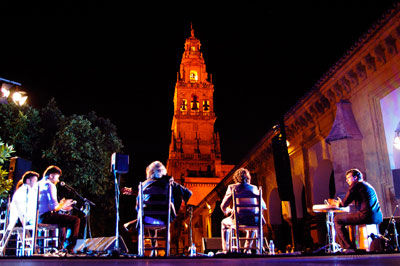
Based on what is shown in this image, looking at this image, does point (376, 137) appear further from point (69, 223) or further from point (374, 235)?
point (69, 223)

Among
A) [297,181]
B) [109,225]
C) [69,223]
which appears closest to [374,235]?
[69,223]

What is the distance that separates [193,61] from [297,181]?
173ft

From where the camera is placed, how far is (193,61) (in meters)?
64.9

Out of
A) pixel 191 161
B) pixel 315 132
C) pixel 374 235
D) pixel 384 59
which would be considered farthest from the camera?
pixel 191 161

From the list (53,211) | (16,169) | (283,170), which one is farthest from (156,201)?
(16,169)

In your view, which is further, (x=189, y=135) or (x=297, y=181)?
(x=189, y=135)

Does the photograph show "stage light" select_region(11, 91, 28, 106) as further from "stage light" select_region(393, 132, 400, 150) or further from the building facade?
"stage light" select_region(393, 132, 400, 150)

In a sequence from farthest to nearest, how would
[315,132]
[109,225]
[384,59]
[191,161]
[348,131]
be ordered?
[191,161]
[109,225]
[315,132]
[348,131]
[384,59]

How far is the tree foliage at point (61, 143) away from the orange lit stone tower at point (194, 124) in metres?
44.2

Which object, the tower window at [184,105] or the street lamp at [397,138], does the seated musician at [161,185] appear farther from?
the tower window at [184,105]

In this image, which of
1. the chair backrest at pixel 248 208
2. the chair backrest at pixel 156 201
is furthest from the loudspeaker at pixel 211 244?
the chair backrest at pixel 156 201

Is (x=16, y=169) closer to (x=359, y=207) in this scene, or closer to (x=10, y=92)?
(x=10, y=92)

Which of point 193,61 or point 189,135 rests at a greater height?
point 193,61

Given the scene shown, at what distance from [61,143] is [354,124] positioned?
11.1 meters
